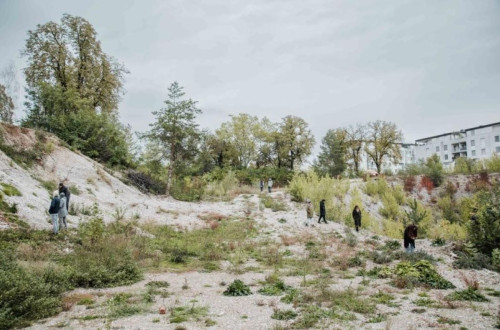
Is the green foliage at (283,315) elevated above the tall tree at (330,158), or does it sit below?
below

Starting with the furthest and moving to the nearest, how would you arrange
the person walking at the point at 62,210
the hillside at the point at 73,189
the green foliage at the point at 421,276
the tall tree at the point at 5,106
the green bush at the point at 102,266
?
the tall tree at the point at 5,106 → the hillside at the point at 73,189 → the person walking at the point at 62,210 → the green foliage at the point at 421,276 → the green bush at the point at 102,266

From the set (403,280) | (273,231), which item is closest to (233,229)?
(273,231)

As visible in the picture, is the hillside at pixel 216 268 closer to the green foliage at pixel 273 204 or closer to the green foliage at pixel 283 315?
the green foliage at pixel 283 315

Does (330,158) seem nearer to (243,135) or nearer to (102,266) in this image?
(243,135)

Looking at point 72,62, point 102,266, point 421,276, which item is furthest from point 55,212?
point 72,62

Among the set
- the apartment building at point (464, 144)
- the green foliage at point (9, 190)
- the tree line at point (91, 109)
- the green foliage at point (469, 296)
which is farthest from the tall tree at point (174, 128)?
the apartment building at point (464, 144)

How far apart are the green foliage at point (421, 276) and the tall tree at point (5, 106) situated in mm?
43310

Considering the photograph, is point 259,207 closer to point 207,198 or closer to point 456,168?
point 207,198

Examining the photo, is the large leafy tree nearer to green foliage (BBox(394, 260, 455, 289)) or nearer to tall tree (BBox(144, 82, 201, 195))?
tall tree (BBox(144, 82, 201, 195))

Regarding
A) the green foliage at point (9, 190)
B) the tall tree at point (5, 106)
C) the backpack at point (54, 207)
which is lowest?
the backpack at point (54, 207)

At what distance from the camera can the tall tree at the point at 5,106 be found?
38341 millimetres

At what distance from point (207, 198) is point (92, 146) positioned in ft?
35.3

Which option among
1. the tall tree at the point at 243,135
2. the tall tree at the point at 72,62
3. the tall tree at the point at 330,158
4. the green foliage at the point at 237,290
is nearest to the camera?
the green foliage at the point at 237,290

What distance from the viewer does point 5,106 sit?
39.7 metres
